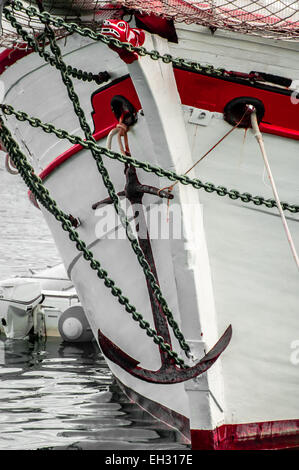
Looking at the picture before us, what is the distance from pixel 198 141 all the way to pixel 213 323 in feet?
3.54

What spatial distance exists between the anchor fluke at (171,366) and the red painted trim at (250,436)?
14.1 inches

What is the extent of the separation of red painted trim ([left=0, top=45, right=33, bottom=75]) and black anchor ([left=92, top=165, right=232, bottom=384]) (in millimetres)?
1271

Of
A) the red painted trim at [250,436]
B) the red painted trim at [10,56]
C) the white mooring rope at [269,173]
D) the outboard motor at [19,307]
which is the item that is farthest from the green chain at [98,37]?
the outboard motor at [19,307]

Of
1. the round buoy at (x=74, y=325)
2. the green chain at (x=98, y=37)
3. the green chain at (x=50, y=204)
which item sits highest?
the green chain at (x=98, y=37)

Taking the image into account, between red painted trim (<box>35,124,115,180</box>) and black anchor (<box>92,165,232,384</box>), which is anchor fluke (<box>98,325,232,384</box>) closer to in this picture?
black anchor (<box>92,165,232,384</box>)

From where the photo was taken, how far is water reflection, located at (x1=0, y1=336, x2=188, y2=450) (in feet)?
18.6

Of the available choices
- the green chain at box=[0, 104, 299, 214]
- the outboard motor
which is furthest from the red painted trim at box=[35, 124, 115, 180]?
the outboard motor

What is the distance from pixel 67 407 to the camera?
6863 millimetres

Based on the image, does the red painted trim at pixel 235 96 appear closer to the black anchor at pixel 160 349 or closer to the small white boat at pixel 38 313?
the black anchor at pixel 160 349

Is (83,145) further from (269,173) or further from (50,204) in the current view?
(269,173)

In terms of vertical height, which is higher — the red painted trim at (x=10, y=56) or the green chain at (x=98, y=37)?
the red painted trim at (x=10, y=56)

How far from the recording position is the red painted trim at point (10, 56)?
5102 millimetres

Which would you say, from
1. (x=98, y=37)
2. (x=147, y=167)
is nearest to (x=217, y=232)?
(x=147, y=167)
